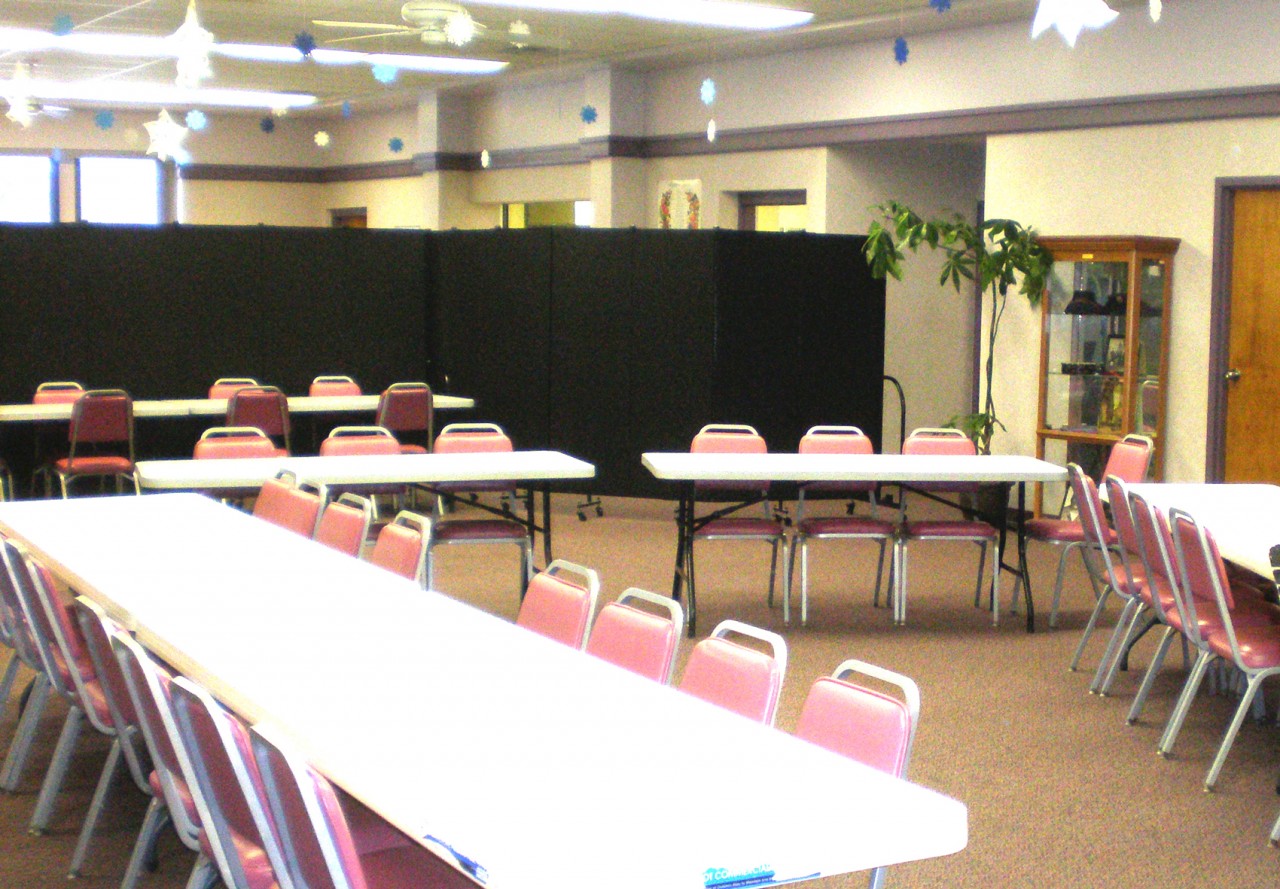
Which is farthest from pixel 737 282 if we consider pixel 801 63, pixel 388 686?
pixel 388 686

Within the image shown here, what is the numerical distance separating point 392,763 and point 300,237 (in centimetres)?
904

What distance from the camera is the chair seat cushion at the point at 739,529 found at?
696 centimetres

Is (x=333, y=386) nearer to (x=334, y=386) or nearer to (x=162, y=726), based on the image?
(x=334, y=386)

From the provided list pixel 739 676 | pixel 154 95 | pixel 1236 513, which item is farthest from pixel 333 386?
pixel 739 676

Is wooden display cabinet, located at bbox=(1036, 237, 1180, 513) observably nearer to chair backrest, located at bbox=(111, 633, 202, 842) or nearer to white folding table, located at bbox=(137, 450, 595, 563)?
white folding table, located at bbox=(137, 450, 595, 563)

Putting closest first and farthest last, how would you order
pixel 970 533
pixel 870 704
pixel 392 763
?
pixel 392 763 < pixel 870 704 < pixel 970 533

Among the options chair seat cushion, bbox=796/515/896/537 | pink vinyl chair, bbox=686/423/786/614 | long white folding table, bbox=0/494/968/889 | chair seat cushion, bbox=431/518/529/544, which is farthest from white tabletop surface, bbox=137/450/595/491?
long white folding table, bbox=0/494/968/889

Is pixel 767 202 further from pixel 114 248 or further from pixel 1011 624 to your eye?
pixel 1011 624

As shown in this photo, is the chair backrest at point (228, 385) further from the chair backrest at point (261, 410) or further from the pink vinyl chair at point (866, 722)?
the pink vinyl chair at point (866, 722)

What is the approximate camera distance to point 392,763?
92.2 inches

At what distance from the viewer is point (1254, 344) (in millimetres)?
8711

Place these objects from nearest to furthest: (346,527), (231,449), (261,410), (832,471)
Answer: (346,527)
(832,471)
(231,449)
(261,410)

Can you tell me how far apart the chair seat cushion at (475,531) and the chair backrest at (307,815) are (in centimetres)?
407

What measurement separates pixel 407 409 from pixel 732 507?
10.8 feet
